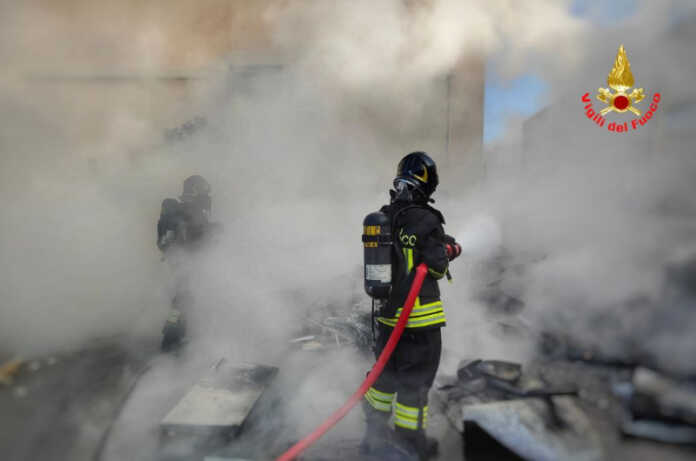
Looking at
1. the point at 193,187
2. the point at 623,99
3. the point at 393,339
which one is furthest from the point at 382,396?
the point at 623,99

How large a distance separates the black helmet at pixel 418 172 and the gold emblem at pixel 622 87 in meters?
3.61

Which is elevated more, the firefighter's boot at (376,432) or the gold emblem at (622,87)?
the gold emblem at (622,87)

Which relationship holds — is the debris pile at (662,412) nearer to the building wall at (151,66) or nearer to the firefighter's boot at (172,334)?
the firefighter's boot at (172,334)

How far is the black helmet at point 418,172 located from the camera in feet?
7.71

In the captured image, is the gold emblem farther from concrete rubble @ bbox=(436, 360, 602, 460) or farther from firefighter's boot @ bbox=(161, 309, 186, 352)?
firefighter's boot @ bbox=(161, 309, 186, 352)

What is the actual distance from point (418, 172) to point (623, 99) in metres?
3.77

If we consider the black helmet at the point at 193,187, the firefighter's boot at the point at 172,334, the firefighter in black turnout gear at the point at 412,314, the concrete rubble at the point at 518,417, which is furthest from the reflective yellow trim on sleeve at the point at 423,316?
the black helmet at the point at 193,187

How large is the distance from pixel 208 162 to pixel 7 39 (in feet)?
11.4

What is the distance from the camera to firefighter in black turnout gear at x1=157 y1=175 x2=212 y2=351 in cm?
423

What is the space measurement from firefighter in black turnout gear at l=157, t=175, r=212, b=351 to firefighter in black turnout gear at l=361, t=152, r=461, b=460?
2587 millimetres

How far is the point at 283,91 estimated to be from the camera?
243 inches

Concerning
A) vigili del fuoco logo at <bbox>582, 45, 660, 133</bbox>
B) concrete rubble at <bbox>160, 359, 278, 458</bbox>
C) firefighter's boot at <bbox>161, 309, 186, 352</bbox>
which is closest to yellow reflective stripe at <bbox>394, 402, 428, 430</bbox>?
concrete rubble at <bbox>160, 359, 278, 458</bbox>

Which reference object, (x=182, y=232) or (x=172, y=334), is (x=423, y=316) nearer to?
(x=172, y=334)

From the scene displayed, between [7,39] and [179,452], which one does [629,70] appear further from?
[7,39]
